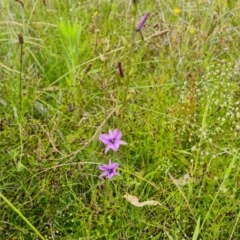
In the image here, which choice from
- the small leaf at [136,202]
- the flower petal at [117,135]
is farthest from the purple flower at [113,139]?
the small leaf at [136,202]

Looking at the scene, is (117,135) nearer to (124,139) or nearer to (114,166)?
(114,166)

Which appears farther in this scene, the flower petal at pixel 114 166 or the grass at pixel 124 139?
the grass at pixel 124 139

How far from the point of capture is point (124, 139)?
1652 millimetres

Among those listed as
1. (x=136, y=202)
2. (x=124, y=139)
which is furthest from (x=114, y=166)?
(x=124, y=139)

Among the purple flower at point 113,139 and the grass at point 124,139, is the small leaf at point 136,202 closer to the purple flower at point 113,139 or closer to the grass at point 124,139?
the grass at point 124,139

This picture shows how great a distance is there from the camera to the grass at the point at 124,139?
1400mm

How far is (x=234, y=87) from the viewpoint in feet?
6.28

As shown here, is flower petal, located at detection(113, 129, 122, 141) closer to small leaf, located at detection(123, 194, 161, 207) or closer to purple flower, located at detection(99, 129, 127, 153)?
purple flower, located at detection(99, 129, 127, 153)

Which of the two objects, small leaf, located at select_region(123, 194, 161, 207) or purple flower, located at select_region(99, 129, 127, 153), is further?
small leaf, located at select_region(123, 194, 161, 207)

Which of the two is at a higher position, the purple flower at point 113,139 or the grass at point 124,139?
the purple flower at point 113,139

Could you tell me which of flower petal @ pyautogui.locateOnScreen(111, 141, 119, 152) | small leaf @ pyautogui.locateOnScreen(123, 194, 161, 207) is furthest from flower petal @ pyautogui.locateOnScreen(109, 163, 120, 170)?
small leaf @ pyautogui.locateOnScreen(123, 194, 161, 207)

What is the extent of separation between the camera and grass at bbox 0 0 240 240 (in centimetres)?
140

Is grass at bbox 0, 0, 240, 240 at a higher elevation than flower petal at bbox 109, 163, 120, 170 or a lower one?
lower

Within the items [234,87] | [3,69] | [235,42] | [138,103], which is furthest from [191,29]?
[3,69]
